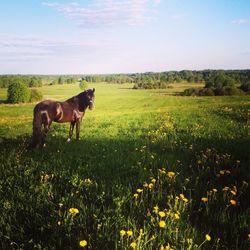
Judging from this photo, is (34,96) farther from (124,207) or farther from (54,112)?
(124,207)

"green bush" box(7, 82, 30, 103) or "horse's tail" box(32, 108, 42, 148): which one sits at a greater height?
"green bush" box(7, 82, 30, 103)

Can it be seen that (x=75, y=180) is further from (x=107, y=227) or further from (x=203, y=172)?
(x=203, y=172)

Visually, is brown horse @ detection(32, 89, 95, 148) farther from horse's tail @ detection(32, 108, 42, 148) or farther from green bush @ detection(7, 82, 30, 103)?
green bush @ detection(7, 82, 30, 103)

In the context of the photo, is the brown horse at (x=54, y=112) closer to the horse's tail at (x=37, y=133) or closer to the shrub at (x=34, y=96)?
the horse's tail at (x=37, y=133)

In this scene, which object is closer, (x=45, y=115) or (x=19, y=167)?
(x=19, y=167)

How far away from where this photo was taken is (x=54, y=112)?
33.8 feet

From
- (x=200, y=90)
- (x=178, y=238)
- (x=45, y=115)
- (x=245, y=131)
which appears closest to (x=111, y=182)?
(x=178, y=238)

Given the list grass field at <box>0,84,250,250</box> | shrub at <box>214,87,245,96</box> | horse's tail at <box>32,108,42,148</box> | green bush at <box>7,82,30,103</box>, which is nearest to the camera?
grass field at <box>0,84,250,250</box>

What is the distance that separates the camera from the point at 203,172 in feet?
19.4

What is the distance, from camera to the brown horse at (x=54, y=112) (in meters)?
9.28

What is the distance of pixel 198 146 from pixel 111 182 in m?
4.70

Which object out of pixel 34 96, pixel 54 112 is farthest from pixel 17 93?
pixel 54 112

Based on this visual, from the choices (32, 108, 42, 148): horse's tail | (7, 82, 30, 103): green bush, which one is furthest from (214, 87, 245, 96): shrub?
(32, 108, 42, 148): horse's tail

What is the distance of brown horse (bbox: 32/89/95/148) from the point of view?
9.28 meters
